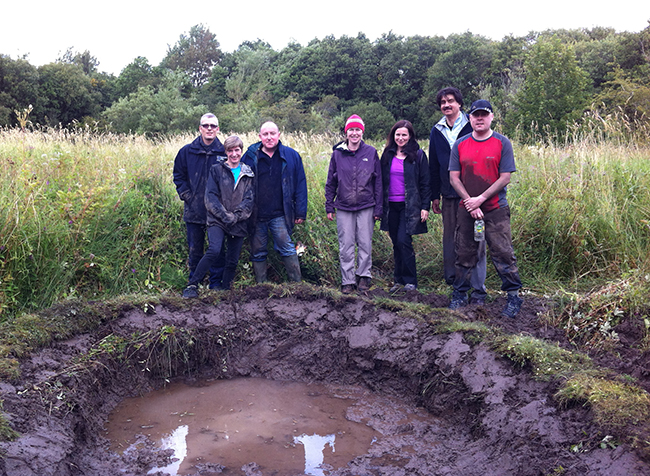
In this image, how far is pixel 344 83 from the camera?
36250 millimetres

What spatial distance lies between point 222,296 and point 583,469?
12.7 feet

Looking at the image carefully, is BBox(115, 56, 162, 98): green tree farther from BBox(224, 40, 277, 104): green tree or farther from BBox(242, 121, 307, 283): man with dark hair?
BBox(242, 121, 307, 283): man with dark hair

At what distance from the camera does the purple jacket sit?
5.95m

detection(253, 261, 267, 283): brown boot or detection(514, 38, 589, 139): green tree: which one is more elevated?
detection(514, 38, 589, 139): green tree

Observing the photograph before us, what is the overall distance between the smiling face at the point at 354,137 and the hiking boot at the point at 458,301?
1970 millimetres

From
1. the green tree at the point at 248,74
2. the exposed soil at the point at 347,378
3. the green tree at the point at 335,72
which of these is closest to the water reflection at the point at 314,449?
the exposed soil at the point at 347,378

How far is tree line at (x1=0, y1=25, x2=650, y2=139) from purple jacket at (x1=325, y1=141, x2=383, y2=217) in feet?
Result: 40.9

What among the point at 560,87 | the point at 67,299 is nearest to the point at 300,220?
the point at 67,299

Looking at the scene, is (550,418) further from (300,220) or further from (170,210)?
(170,210)

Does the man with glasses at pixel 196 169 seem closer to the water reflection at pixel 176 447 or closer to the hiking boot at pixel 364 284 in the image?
the hiking boot at pixel 364 284

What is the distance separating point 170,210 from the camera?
695 centimetres

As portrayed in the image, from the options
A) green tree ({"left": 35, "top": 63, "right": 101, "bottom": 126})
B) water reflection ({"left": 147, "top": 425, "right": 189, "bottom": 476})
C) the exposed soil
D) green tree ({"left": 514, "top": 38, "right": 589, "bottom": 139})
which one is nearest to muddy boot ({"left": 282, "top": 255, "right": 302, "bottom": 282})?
the exposed soil

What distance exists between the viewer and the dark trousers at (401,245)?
6070 millimetres

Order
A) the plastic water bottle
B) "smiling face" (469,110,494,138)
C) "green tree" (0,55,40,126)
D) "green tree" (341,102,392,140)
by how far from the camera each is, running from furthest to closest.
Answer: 1. "green tree" (341,102,392,140)
2. "green tree" (0,55,40,126)
3. the plastic water bottle
4. "smiling face" (469,110,494,138)
